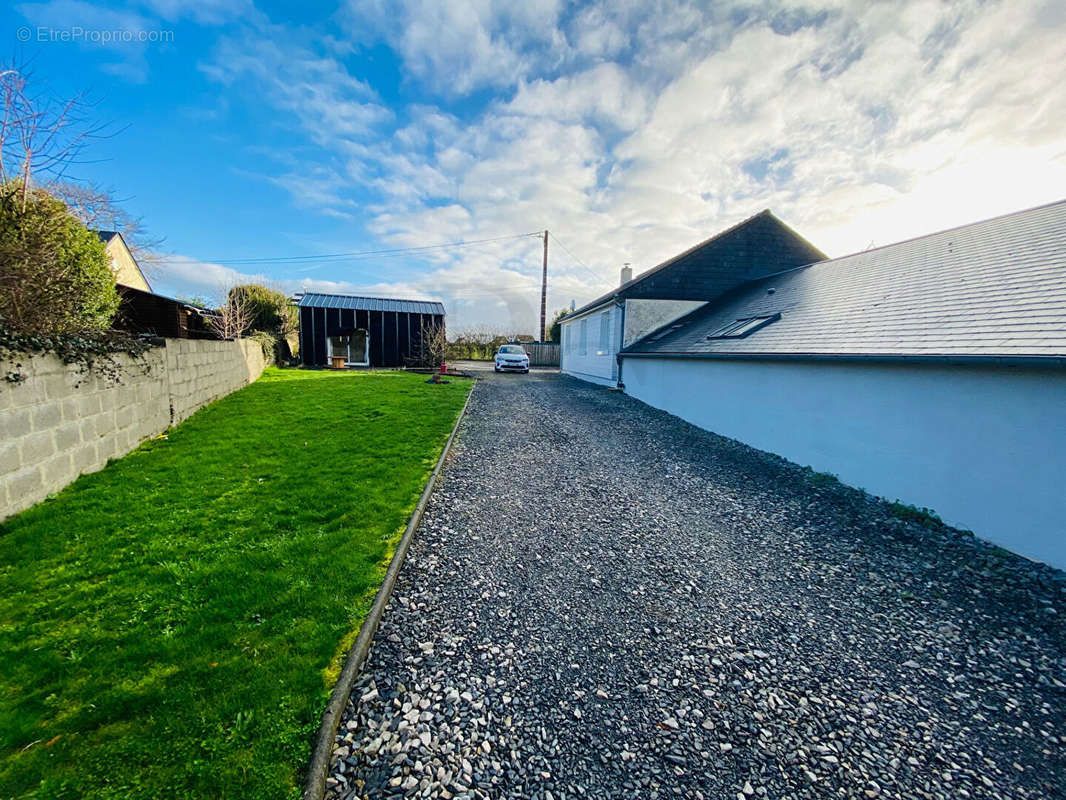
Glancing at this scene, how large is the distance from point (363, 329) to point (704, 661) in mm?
23069

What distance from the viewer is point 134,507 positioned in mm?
4109

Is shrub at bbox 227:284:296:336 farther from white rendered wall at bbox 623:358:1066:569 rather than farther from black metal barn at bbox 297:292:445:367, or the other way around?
white rendered wall at bbox 623:358:1066:569

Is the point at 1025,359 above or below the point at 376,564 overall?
above

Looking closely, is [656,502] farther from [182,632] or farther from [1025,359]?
[182,632]

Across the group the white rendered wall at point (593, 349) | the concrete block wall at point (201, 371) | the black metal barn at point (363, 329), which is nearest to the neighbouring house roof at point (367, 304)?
the black metal barn at point (363, 329)

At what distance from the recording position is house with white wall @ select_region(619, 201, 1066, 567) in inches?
161

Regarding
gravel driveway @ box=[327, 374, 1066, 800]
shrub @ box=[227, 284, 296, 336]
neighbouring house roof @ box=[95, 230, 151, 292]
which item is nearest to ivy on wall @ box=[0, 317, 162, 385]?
gravel driveway @ box=[327, 374, 1066, 800]

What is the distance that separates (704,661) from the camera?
104 inches

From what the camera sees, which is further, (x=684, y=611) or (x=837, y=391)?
(x=837, y=391)

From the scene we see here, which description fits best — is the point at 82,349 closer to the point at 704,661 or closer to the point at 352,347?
the point at 704,661

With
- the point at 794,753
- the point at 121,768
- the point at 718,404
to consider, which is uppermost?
the point at 718,404

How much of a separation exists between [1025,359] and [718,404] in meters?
5.21

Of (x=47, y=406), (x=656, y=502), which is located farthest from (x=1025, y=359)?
(x=47, y=406)

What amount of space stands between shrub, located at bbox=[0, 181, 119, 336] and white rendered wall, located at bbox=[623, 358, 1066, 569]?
1007 centimetres
